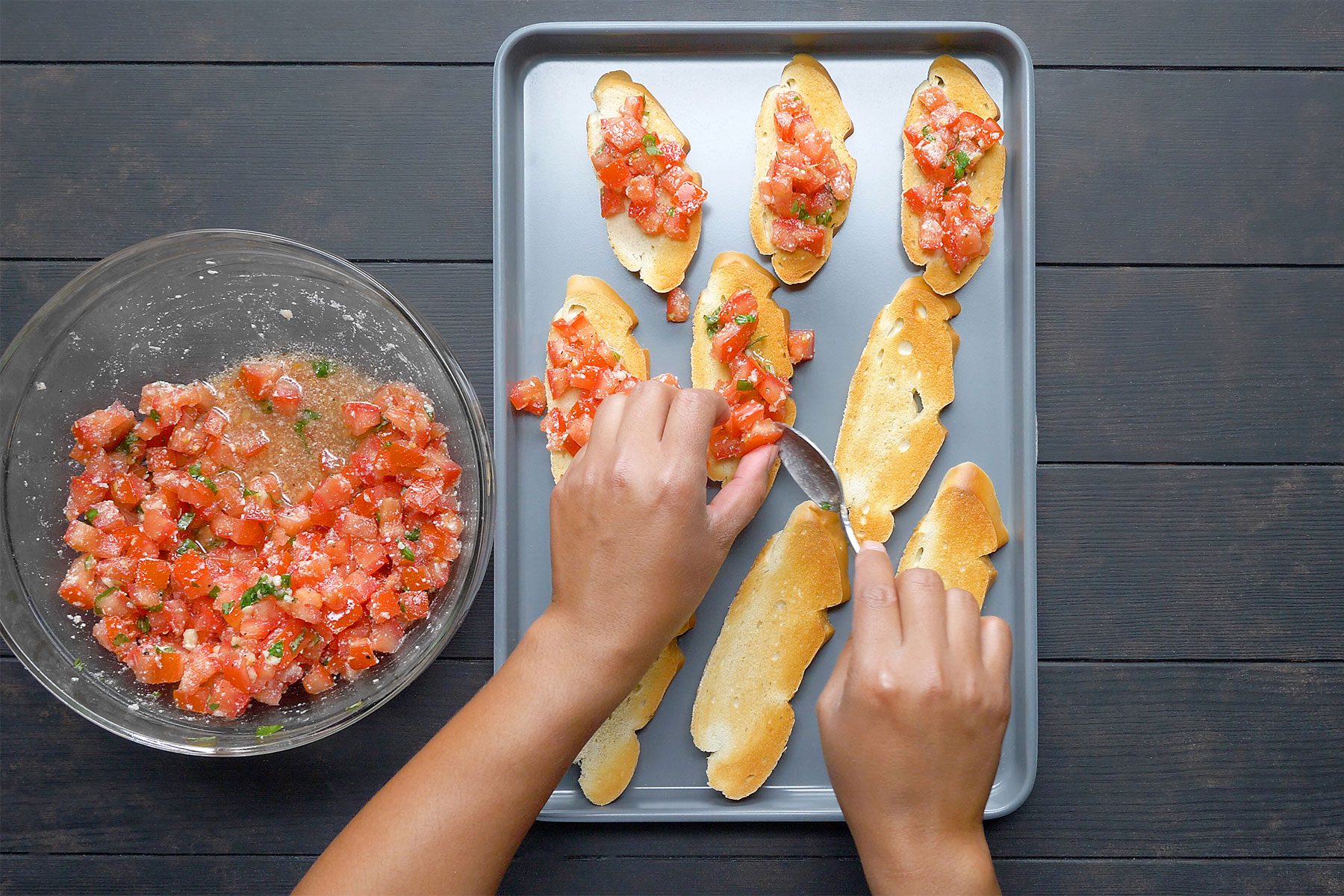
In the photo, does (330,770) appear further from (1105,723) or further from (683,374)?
(1105,723)

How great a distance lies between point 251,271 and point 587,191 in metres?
0.65

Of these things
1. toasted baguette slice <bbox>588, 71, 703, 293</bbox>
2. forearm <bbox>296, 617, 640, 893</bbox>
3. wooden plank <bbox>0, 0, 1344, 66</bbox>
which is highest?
wooden plank <bbox>0, 0, 1344, 66</bbox>

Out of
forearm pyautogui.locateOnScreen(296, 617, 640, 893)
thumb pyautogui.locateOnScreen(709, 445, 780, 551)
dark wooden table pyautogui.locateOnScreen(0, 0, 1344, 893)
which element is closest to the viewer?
forearm pyautogui.locateOnScreen(296, 617, 640, 893)

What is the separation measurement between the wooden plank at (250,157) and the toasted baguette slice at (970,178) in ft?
2.67

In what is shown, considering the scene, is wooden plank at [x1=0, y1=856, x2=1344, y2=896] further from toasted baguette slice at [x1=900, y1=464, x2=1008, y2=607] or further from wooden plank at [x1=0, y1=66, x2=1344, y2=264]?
wooden plank at [x1=0, y1=66, x2=1344, y2=264]

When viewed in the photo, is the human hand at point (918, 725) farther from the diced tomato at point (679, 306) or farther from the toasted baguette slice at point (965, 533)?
the diced tomato at point (679, 306)

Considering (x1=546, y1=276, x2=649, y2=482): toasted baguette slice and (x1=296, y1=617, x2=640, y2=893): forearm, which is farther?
(x1=546, y1=276, x2=649, y2=482): toasted baguette slice

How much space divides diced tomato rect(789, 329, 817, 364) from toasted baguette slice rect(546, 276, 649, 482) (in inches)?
11.7

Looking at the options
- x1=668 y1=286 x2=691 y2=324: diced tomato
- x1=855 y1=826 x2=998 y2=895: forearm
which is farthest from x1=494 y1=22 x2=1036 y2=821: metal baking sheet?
x1=855 y1=826 x2=998 y2=895: forearm

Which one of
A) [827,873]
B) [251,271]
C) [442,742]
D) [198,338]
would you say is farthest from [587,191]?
[827,873]

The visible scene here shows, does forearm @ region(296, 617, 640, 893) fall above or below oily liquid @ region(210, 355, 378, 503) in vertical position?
below

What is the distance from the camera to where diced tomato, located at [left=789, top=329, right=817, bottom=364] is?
1.64 meters

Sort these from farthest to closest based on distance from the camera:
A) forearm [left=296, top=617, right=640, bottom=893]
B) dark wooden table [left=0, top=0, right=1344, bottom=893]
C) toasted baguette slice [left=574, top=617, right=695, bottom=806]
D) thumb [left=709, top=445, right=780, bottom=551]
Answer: dark wooden table [left=0, top=0, right=1344, bottom=893], toasted baguette slice [left=574, top=617, right=695, bottom=806], thumb [left=709, top=445, right=780, bottom=551], forearm [left=296, top=617, right=640, bottom=893]

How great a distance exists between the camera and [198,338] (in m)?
1.68
